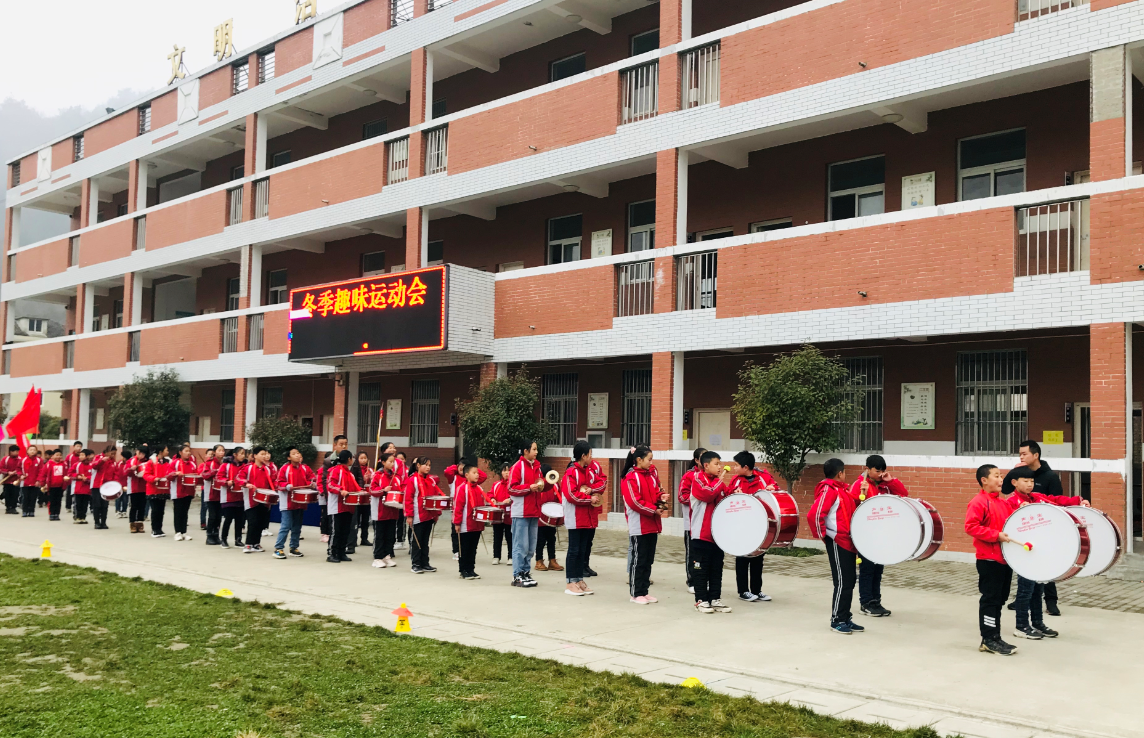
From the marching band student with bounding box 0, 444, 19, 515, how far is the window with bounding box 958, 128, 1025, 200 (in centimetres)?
2366

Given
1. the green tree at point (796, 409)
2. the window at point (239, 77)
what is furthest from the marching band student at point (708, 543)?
the window at point (239, 77)

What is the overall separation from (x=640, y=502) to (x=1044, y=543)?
4463 mm

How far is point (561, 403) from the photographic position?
24.0 meters

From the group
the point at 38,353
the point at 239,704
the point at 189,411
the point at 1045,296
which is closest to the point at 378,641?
the point at 239,704

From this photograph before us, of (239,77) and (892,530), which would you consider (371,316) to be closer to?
(239,77)

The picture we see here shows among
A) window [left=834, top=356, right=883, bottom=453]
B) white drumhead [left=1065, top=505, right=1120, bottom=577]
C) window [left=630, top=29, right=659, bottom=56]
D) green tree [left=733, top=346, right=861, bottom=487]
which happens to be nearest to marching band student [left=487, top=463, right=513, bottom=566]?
green tree [left=733, top=346, right=861, bottom=487]

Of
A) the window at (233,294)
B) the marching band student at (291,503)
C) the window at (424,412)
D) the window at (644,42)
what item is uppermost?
the window at (644,42)

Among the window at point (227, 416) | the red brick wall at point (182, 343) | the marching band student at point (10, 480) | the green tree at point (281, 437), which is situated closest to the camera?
the marching band student at point (10, 480)

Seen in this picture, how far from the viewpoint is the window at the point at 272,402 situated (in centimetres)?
3194

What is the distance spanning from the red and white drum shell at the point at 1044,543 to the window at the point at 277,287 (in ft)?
87.4

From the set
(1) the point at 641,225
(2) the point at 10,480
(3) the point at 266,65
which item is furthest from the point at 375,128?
(2) the point at 10,480

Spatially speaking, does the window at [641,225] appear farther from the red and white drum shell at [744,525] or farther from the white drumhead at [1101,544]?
the white drumhead at [1101,544]

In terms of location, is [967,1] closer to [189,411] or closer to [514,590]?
[514,590]

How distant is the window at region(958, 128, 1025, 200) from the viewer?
56.3ft
